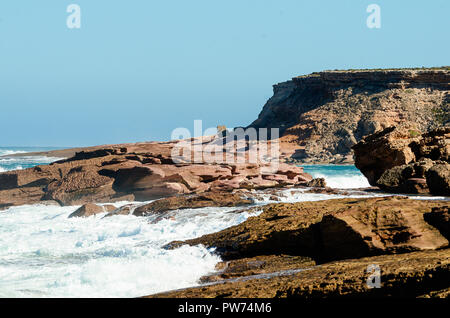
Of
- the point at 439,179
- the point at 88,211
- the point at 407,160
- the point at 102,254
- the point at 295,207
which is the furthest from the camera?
the point at 407,160

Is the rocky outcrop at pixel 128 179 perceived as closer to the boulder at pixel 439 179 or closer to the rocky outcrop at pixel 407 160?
the rocky outcrop at pixel 407 160

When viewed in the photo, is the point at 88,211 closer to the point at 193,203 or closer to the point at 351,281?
the point at 193,203

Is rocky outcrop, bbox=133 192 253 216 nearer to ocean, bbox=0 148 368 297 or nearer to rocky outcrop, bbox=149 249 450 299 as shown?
ocean, bbox=0 148 368 297

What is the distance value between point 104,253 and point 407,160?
510 inches

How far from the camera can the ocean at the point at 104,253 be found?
970cm

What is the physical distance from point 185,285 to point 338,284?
327cm

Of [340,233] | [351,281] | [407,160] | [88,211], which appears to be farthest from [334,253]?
[407,160]

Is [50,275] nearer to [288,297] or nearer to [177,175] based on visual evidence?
[288,297]

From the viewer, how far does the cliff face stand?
2562 inches

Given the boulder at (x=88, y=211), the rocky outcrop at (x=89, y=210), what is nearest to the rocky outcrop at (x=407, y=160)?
the rocky outcrop at (x=89, y=210)

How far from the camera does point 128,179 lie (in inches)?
922

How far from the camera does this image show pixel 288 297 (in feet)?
23.8
